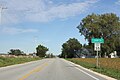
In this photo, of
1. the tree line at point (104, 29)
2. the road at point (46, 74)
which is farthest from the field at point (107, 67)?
the tree line at point (104, 29)

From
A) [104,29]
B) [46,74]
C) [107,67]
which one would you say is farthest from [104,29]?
[46,74]

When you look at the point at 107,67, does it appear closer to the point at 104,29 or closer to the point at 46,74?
the point at 46,74

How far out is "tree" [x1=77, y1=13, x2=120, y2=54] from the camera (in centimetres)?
10156

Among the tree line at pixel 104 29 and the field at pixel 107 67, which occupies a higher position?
the tree line at pixel 104 29

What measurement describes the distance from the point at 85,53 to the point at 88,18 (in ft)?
301

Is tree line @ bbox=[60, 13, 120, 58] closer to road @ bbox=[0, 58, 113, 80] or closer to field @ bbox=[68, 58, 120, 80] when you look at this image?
field @ bbox=[68, 58, 120, 80]

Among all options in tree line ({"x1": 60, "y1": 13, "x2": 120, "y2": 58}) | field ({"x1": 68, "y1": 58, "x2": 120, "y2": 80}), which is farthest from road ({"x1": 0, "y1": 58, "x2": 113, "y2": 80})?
tree line ({"x1": 60, "y1": 13, "x2": 120, "y2": 58})

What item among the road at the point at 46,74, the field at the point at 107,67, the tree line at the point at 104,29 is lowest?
the road at the point at 46,74

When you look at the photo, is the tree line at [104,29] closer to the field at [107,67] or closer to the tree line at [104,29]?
the tree line at [104,29]

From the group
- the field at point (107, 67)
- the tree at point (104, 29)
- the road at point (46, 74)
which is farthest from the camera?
the tree at point (104, 29)

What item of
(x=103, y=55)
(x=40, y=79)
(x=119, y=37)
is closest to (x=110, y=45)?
(x=119, y=37)

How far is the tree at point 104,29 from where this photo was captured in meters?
102

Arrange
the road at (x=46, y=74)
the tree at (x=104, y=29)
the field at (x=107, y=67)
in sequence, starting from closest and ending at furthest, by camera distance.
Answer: the road at (x=46, y=74)
the field at (x=107, y=67)
the tree at (x=104, y=29)

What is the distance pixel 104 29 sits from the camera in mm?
104188
